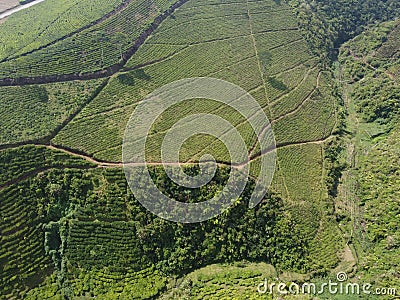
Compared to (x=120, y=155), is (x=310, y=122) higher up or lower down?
higher up

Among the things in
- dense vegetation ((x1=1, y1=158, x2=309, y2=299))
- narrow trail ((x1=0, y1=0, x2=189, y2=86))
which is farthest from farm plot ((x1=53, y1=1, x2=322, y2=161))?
dense vegetation ((x1=1, y1=158, x2=309, y2=299))

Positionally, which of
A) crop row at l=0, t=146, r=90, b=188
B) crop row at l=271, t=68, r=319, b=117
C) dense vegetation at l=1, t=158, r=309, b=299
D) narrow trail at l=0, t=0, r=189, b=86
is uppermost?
narrow trail at l=0, t=0, r=189, b=86

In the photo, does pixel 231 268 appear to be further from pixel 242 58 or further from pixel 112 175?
pixel 242 58

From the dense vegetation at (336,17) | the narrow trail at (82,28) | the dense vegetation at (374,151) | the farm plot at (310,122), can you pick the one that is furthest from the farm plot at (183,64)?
the dense vegetation at (374,151)

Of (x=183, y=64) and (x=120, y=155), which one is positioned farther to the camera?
(x=183, y=64)

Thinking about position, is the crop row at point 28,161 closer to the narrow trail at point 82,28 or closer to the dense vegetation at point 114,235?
the dense vegetation at point 114,235

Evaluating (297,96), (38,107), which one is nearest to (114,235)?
(38,107)

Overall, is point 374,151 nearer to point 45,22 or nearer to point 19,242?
point 19,242

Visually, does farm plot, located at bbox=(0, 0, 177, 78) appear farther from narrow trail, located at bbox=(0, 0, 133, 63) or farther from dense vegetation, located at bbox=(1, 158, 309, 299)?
dense vegetation, located at bbox=(1, 158, 309, 299)
